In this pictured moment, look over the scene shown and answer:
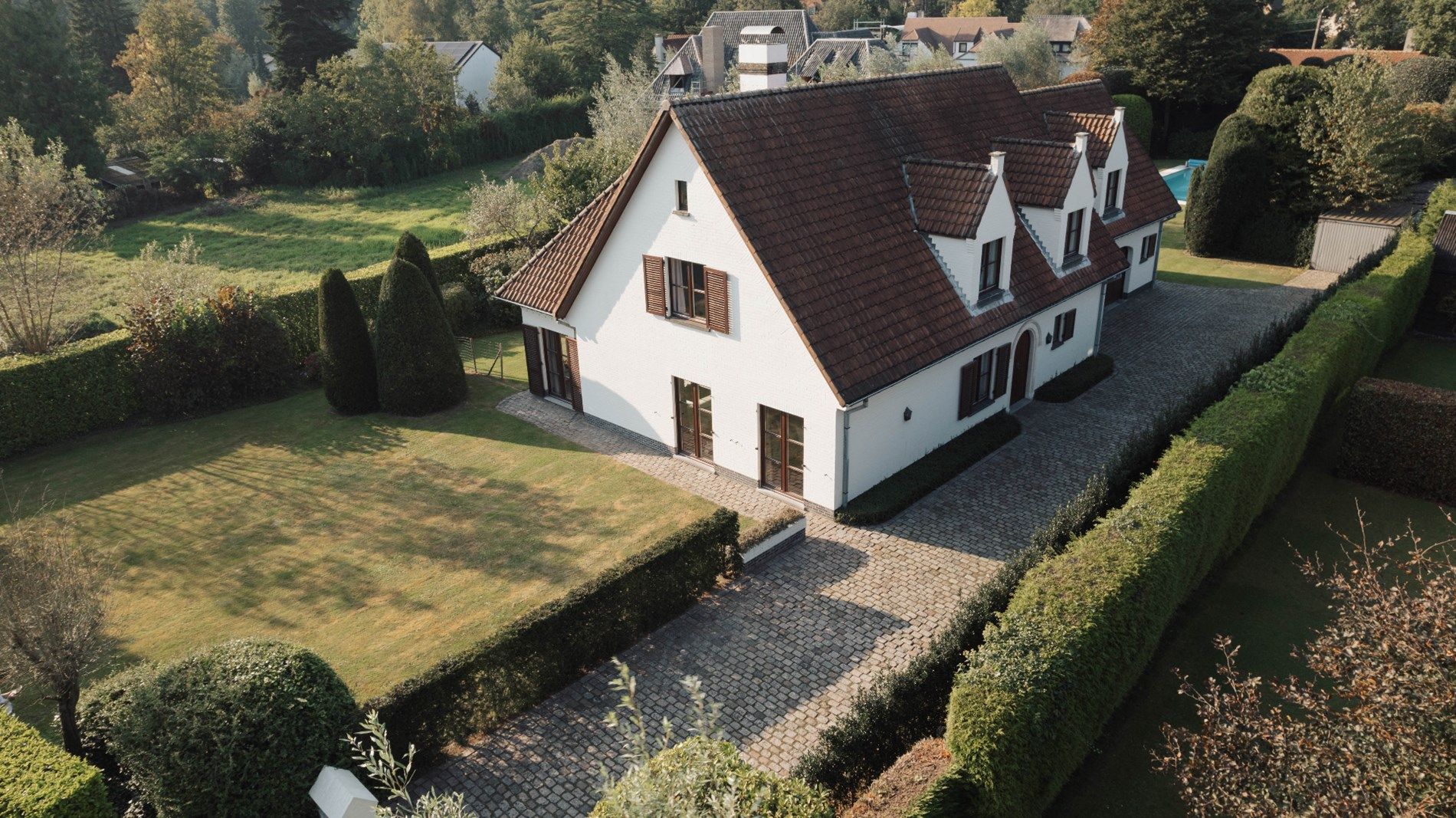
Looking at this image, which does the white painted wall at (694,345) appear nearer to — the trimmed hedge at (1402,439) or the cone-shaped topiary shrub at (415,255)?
the cone-shaped topiary shrub at (415,255)

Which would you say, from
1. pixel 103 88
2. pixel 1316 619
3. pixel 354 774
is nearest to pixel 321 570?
pixel 354 774

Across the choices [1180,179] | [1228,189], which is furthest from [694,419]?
[1180,179]

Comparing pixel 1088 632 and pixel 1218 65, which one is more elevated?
pixel 1218 65

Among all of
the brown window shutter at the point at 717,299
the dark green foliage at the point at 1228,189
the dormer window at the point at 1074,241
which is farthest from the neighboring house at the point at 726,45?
the brown window shutter at the point at 717,299

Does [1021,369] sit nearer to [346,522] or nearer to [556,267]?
[556,267]

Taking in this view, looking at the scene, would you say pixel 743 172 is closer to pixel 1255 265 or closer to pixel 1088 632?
pixel 1088 632

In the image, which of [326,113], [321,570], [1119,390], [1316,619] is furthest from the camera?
[326,113]
